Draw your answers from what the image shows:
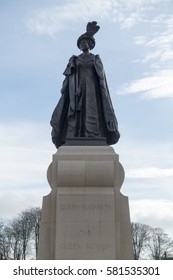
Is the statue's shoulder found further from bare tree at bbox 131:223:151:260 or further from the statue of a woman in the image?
bare tree at bbox 131:223:151:260

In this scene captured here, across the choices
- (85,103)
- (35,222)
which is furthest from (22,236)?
(85,103)

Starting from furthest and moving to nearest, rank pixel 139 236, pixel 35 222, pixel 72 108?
pixel 139 236
pixel 35 222
pixel 72 108

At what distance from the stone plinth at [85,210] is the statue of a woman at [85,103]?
1315 millimetres

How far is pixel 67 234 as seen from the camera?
10641 mm

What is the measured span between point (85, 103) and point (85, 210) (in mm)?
3814

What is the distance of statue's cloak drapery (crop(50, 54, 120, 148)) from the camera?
12.7 meters

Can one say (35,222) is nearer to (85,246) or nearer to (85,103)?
(85,103)

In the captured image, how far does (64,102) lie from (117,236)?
4.80 metres

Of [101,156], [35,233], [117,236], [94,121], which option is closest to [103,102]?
[94,121]

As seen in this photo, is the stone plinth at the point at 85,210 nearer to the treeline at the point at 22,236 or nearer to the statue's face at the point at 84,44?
the statue's face at the point at 84,44

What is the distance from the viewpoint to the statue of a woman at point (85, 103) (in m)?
12.7

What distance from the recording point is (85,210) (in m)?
10.9

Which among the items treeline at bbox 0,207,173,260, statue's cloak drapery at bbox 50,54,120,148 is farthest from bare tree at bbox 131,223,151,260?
statue's cloak drapery at bbox 50,54,120,148

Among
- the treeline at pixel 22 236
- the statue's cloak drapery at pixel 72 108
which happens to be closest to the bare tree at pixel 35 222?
the treeline at pixel 22 236
